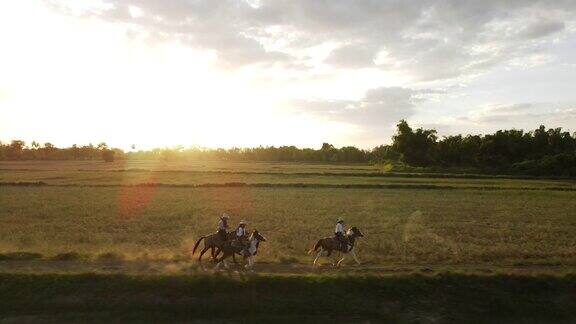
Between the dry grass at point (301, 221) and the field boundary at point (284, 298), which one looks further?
the dry grass at point (301, 221)

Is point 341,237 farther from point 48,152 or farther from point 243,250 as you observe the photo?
point 48,152

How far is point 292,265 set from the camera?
736 inches

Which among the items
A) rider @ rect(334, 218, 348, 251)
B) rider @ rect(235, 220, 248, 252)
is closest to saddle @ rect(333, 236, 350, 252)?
rider @ rect(334, 218, 348, 251)

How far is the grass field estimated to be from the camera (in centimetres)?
1467

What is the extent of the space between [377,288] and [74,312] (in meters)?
9.04

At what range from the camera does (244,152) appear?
191 m

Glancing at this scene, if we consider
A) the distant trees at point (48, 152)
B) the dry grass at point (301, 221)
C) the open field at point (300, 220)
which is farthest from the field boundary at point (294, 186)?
the distant trees at point (48, 152)

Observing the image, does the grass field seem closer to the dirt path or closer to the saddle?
the dirt path

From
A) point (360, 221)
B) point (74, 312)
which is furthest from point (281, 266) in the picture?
point (360, 221)

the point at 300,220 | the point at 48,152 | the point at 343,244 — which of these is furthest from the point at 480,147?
the point at 48,152

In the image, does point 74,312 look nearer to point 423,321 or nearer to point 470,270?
point 423,321

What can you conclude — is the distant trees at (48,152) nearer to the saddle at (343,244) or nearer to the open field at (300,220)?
the open field at (300,220)

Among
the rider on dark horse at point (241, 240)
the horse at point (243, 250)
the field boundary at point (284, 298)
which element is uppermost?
the rider on dark horse at point (241, 240)

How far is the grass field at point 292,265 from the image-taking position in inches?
578
